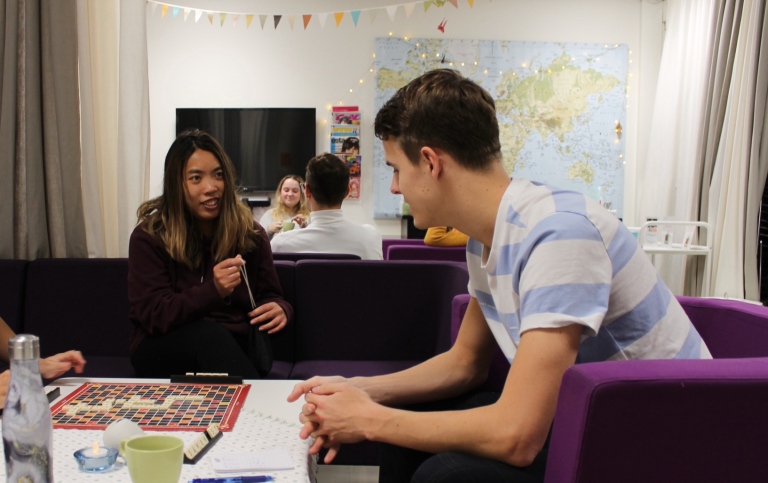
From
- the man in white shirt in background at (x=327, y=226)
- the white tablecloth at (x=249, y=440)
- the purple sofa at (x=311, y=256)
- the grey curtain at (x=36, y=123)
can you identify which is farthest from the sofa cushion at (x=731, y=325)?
the grey curtain at (x=36, y=123)

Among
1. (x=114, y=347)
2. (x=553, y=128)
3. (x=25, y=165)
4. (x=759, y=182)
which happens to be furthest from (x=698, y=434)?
(x=553, y=128)

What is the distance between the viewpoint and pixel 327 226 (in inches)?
130

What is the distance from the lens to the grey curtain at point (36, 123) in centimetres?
282

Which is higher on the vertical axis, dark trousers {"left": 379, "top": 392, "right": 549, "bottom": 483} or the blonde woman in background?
the blonde woman in background

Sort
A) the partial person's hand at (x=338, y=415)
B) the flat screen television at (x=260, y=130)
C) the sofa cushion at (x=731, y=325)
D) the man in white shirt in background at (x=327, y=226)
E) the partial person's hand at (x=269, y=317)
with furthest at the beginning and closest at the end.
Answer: the flat screen television at (x=260, y=130) → the man in white shirt in background at (x=327, y=226) → the partial person's hand at (x=269, y=317) → the sofa cushion at (x=731, y=325) → the partial person's hand at (x=338, y=415)

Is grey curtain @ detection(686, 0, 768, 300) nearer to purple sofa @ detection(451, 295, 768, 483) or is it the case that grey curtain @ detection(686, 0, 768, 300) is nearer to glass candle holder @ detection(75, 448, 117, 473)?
purple sofa @ detection(451, 295, 768, 483)

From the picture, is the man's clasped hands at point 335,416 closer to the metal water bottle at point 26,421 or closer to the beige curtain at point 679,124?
the metal water bottle at point 26,421

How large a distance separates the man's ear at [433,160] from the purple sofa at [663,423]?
1.49ft

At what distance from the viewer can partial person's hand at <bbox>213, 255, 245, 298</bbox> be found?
6.74ft

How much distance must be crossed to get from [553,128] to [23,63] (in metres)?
5.19

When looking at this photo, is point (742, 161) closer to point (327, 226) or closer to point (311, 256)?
point (327, 226)

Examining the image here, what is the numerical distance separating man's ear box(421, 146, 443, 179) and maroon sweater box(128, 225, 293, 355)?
1.08m

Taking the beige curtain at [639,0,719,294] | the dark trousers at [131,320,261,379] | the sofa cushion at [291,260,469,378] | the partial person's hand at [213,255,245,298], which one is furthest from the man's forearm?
the beige curtain at [639,0,719,294]

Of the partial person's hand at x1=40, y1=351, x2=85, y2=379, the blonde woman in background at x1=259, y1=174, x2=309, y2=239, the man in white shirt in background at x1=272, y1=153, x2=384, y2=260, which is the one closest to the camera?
the partial person's hand at x1=40, y1=351, x2=85, y2=379
